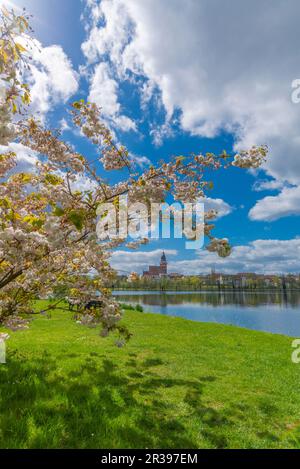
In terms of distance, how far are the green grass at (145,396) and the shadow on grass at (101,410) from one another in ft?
0.06

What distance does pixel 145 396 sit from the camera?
252 inches

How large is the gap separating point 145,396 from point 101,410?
1.48m

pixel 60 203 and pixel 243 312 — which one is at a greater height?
pixel 60 203

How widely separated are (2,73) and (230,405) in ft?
24.7

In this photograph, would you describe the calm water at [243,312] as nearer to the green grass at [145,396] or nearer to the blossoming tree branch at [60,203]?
the green grass at [145,396]

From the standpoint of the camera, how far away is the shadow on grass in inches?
171

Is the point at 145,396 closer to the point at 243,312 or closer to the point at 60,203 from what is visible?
the point at 60,203

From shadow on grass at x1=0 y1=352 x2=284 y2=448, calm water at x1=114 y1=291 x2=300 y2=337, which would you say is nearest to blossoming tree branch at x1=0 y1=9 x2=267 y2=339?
shadow on grass at x1=0 y1=352 x2=284 y2=448

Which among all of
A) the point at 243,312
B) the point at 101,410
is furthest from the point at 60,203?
the point at 243,312

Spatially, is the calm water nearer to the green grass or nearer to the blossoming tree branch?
the green grass

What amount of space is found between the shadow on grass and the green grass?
2cm

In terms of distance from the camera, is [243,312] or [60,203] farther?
[243,312]

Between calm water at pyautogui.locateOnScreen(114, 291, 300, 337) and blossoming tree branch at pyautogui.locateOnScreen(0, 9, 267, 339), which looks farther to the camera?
calm water at pyautogui.locateOnScreen(114, 291, 300, 337)
